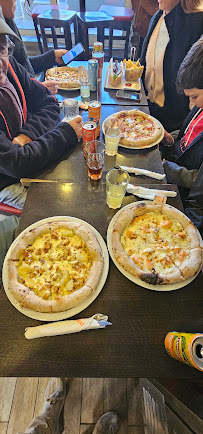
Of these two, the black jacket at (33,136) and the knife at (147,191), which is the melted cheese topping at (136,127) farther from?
the knife at (147,191)

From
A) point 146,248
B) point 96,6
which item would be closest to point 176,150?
point 146,248

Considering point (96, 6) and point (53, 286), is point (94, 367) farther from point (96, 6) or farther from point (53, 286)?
point (96, 6)

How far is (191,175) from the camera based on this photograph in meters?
1.75

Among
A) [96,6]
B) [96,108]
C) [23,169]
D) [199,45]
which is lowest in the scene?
[23,169]

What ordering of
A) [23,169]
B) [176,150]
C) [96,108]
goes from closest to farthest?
[23,169] → [96,108] → [176,150]

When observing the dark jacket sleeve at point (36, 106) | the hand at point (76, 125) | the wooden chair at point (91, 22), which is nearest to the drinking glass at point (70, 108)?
the dark jacket sleeve at point (36, 106)

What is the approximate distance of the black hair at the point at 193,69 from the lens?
5.28 feet

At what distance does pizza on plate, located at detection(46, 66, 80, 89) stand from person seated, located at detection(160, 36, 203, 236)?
3.32 ft

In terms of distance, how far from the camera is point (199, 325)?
98 centimetres

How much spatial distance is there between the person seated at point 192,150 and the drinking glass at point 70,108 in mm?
782

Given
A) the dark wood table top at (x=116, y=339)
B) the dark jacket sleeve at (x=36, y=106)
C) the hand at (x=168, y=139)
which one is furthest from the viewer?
the hand at (x=168, y=139)

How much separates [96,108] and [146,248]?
40.0 inches

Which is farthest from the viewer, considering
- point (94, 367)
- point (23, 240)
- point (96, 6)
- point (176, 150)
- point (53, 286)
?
point (96, 6)

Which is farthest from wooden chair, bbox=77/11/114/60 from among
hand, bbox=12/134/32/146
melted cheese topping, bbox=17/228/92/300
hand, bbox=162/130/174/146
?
melted cheese topping, bbox=17/228/92/300
